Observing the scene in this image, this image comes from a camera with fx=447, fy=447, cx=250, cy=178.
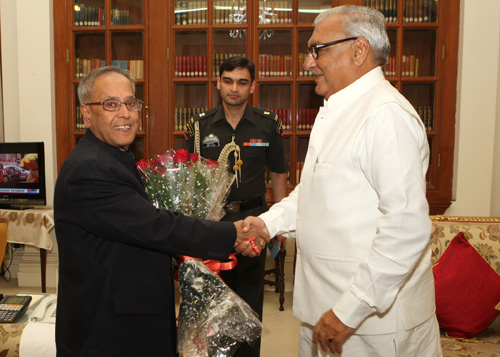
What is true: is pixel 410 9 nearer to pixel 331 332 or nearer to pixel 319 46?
pixel 319 46

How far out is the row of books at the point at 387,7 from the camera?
385 centimetres

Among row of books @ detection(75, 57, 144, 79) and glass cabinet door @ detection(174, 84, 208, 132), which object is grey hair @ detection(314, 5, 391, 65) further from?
row of books @ detection(75, 57, 144, 79)

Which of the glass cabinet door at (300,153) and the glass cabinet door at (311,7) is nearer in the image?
the glass cabinet door at (311,7)

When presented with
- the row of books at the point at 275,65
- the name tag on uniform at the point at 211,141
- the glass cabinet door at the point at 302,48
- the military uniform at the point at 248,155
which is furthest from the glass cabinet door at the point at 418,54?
the name tag on uniform at the point at 211,141

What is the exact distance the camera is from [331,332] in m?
1.20

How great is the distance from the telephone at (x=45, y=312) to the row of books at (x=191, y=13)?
8.90ft

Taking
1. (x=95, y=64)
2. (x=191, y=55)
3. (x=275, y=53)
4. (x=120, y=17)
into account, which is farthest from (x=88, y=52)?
(x=275, y=53)

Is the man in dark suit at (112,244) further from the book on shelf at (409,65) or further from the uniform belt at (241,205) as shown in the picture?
the book on shelf at (409,65)

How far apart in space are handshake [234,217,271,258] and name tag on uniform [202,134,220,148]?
114 centimetres

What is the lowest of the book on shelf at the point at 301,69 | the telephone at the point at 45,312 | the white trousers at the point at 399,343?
the telephone at the point at 45,312

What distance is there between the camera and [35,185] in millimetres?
3904

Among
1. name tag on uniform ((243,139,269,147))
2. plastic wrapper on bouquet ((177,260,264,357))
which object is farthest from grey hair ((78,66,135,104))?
name tag on uniform ((243,139,269,147))

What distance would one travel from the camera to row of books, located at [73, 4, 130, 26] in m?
4.07

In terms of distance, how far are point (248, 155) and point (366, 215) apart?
65.4 inches
